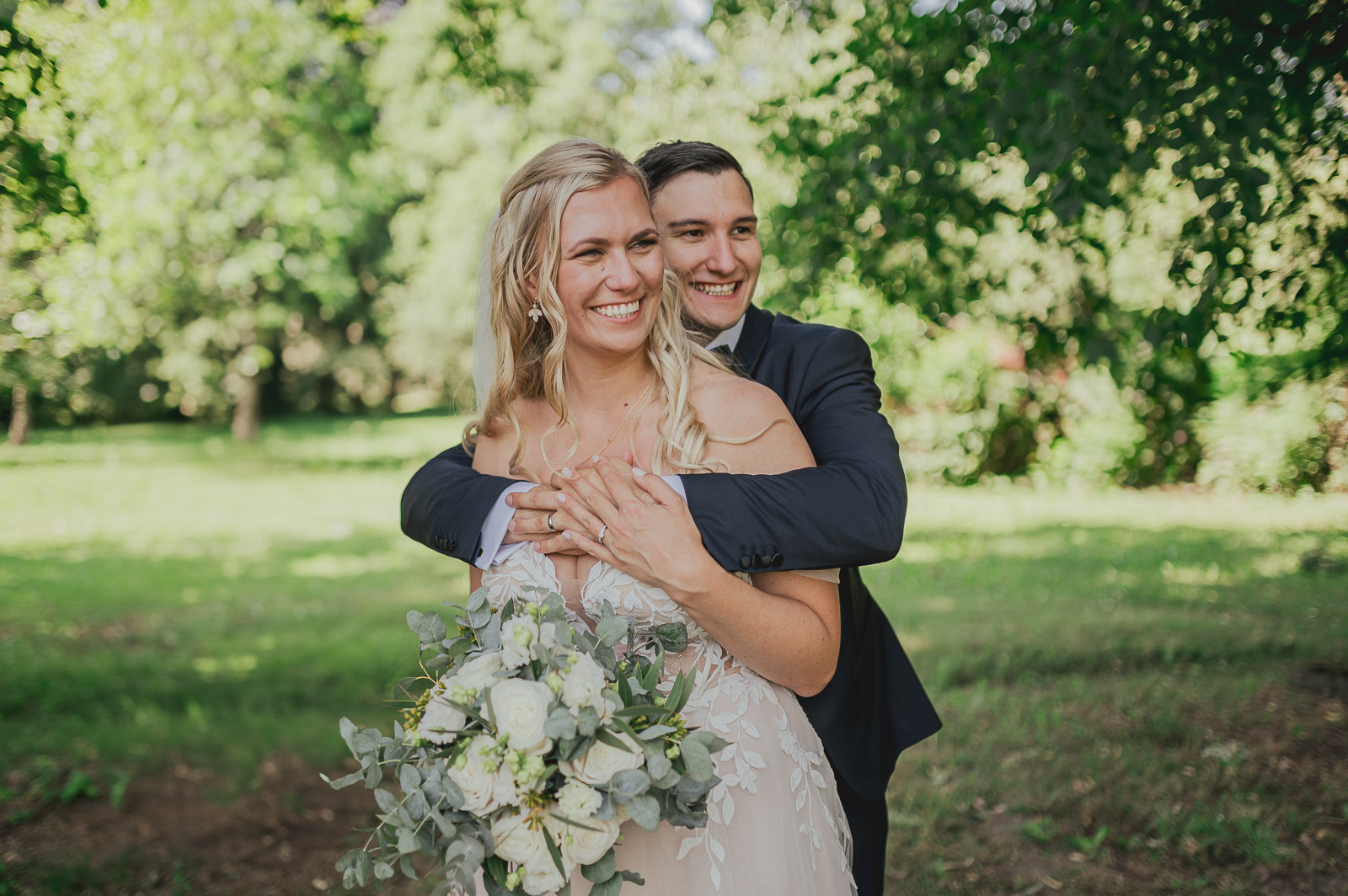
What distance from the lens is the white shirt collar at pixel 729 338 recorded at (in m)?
3.15

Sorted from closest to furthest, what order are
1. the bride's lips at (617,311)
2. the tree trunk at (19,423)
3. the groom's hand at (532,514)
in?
the groom's hand at (532,514) → the bride's lips at (617,311) → the tree trunk at (19,423)

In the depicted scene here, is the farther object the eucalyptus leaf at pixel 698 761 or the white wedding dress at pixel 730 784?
the white wedding dress at pixel 730 784

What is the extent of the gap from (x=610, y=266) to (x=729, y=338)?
0.67m

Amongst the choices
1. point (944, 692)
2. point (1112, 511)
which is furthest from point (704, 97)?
point (944, 692)

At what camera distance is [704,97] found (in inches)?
558

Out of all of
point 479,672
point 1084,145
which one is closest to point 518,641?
point 479,672

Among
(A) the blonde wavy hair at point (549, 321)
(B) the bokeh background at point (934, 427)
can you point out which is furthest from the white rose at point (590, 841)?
(B) the bokeh background at point (934, 427)

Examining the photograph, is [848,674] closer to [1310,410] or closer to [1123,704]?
[1123,704]

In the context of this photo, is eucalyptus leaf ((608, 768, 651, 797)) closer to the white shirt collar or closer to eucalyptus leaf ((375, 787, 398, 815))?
eucalyptus leaf ((375, 787, 398, 815))

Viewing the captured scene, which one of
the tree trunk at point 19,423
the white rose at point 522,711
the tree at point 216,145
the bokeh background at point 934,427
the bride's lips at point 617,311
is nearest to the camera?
the white rose at point 522,711

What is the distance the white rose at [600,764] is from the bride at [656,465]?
1.03ft

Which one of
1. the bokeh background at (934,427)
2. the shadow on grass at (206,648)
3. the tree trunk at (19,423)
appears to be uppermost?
the bokeh background at (934,427)

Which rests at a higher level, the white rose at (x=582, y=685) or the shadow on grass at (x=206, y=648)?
the white rose at (x=582, y=685)

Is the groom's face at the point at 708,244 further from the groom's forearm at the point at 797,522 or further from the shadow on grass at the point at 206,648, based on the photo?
the shadow on grass at the point at 206,648
